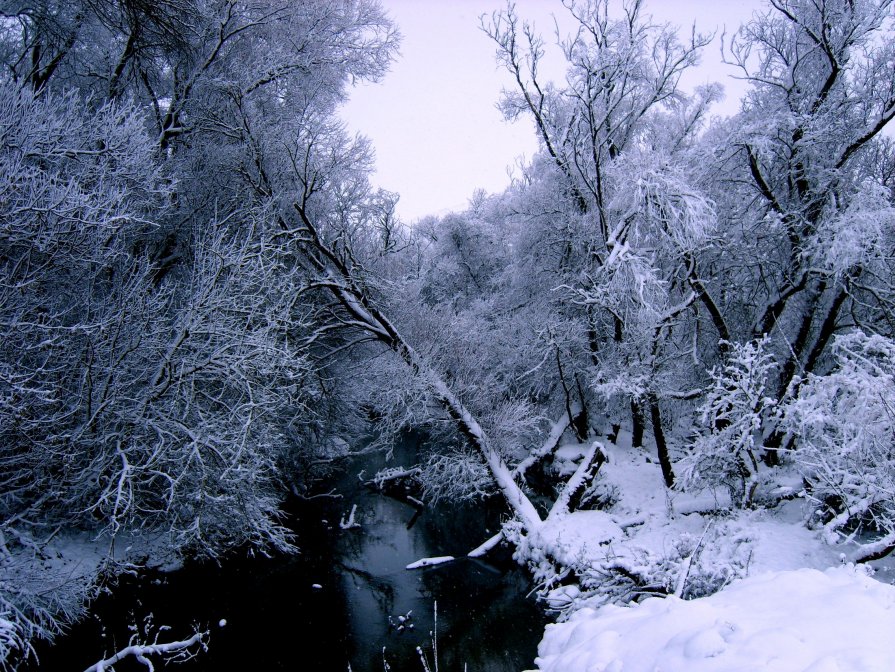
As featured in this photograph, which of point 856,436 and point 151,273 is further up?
point 151,273

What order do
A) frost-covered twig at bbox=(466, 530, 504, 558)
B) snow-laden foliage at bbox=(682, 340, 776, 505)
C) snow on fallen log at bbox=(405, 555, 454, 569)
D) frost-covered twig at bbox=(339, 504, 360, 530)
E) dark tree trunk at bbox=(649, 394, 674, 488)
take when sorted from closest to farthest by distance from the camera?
snow-laden foliage at bbox=(682, 340, 776, 505), snow on fallen log at bbox=(405, 555, 454, 569), frost-covered twig at bbox=(466, 530, 504, 558), dark tree trunk at bbox=(649, 394, 674, 488), frost-covered twig at bbox=(339, 504, 360, 530)

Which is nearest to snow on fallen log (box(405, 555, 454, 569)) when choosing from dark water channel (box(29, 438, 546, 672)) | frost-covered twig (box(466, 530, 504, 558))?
dark water channel (box(29, 438, 546, 672))

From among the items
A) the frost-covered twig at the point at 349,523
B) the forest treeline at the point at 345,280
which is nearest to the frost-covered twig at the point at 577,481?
the forest treeline at the point at 345,280

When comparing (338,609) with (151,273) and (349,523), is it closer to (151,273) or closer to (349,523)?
(349,523)

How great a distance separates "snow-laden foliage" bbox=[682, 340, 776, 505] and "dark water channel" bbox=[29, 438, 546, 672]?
12.7 feet

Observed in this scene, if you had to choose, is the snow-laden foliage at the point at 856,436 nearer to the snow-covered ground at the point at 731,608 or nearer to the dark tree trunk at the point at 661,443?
the snow-covered ground at the point at 731,608

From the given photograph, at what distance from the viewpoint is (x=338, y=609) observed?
321 inches

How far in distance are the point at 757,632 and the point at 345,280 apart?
981 centimetres

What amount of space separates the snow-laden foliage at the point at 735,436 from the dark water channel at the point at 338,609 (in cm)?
388

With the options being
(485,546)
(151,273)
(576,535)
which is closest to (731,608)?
(576,535)

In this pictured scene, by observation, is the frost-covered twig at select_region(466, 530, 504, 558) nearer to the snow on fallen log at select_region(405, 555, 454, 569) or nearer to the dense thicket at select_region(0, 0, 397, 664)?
the snow on fallen log at select_region(405, 555, 454, 569)

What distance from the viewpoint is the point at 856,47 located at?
30.4 feet

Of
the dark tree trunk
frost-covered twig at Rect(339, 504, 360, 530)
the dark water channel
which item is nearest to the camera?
the dark water channel

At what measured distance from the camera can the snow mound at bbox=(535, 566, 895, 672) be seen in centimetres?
261
